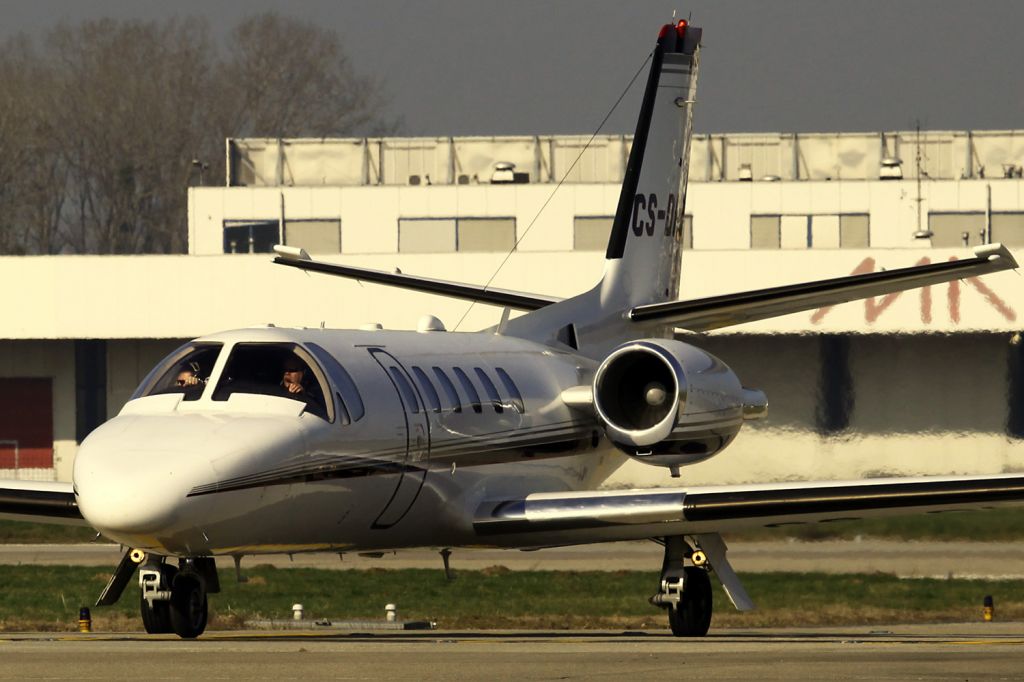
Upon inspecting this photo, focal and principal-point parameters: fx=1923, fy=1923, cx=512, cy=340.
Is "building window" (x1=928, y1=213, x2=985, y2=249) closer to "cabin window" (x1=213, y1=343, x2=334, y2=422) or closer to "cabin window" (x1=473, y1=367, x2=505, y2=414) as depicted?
"cabin window" (x1=473, y1=367, x2=505, y2=414)

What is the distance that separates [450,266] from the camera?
46406mm

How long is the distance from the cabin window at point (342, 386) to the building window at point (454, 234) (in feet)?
124

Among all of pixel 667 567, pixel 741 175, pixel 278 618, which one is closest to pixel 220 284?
pixel 741 175

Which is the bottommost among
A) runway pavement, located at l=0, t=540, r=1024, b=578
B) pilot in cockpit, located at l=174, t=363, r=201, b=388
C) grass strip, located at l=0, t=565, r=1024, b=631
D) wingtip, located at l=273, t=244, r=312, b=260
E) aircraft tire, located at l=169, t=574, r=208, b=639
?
runway pavement, located at l=0, t=540, r=1024, b=578

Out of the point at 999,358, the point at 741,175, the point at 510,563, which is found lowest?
the point at 510,563

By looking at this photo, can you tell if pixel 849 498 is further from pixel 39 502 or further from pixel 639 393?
Result: pixel 39 502

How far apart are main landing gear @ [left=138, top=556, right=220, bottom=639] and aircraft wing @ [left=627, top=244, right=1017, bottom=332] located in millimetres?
7043

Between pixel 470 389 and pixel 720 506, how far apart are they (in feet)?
9.61

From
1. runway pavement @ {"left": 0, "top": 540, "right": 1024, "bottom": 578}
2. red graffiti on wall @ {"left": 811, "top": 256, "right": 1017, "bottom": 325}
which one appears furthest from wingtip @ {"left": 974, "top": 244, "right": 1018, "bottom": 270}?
red graffiti on wall @ {"left": 811, "top": 256, "right": 1017, "bottom": 325}

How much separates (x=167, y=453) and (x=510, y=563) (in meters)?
17.4

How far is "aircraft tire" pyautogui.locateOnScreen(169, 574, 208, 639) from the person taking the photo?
1680 centimetres

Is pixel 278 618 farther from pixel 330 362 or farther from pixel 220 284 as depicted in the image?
pixel 220 284

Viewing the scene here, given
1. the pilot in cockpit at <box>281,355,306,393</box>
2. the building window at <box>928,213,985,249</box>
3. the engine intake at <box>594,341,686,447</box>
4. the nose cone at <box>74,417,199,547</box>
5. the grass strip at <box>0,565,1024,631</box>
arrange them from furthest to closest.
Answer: the building window at <box>928,213,985,249</box>, the grass strip at <box>0,565,1024,631</box>, the engine intake at <box>594,341,686,447</box>, the pilot in cockpit at <box>281,355,306,393</box>, the nose cone at <box>74,417,199,547</box>

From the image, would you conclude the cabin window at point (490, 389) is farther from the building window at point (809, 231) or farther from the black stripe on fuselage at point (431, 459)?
the building window at point (809, 231)
